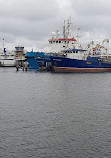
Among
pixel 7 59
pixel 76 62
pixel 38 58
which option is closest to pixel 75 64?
pixel 76 62

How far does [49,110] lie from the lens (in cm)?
3167

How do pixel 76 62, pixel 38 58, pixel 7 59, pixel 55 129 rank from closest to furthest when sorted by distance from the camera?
pixel 55 129, pixel 76 62, pixel 38 58, pixel 7 59

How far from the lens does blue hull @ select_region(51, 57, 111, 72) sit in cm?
8969

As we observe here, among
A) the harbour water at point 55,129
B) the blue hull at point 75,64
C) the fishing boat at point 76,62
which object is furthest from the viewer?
the fishing boat at point 76,62

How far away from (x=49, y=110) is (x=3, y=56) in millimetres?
127149

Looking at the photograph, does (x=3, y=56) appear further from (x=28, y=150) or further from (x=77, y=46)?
(x=28, y=150)

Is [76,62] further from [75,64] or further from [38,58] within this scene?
[38,58]

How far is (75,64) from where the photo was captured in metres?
91.6

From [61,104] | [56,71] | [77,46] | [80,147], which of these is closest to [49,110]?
[61,104]

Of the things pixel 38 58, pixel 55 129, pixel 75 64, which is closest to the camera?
pixel 55 129

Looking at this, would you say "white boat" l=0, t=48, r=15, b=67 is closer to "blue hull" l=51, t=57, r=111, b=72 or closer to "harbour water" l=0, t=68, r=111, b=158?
"blue hull" l=51, t=57, r=111, b=72

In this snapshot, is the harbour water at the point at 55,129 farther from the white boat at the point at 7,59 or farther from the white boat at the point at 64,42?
the white boat at the point at 7,59

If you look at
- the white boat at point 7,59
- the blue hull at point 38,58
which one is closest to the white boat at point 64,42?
the blue hull at point 38,58

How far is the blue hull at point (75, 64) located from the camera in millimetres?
89688
